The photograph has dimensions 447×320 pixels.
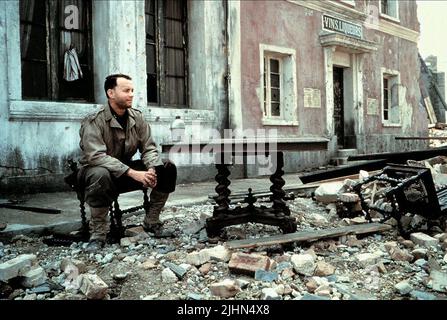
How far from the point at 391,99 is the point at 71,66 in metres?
11.8

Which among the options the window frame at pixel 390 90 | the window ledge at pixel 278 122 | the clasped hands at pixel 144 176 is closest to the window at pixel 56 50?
the clasped hands at pixel 144 176

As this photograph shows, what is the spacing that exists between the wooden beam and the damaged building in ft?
2.54

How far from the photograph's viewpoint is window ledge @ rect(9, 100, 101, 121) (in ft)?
19.1

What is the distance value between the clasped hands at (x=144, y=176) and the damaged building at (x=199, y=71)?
4.41ft

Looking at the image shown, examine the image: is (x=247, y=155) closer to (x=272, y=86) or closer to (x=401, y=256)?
(x=401, y=256)

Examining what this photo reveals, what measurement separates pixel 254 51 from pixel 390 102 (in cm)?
758

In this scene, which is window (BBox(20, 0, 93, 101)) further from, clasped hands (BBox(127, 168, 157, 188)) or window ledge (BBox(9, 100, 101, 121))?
clasped hands (BBox(127, 168, 157, 188))

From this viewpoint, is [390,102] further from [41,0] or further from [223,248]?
[223,248]

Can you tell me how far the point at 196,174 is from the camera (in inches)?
320

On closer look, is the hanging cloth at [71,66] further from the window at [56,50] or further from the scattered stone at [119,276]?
the scattered stone at [119,276]

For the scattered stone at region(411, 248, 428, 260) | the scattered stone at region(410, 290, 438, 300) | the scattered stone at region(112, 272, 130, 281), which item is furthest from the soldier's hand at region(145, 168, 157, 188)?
the scattered stone at region(411, 248, 428, 260)

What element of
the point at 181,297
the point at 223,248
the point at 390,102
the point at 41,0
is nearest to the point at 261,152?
the point at 223,248

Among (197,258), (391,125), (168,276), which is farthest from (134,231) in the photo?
(391,125)

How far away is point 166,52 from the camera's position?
26.9ft
